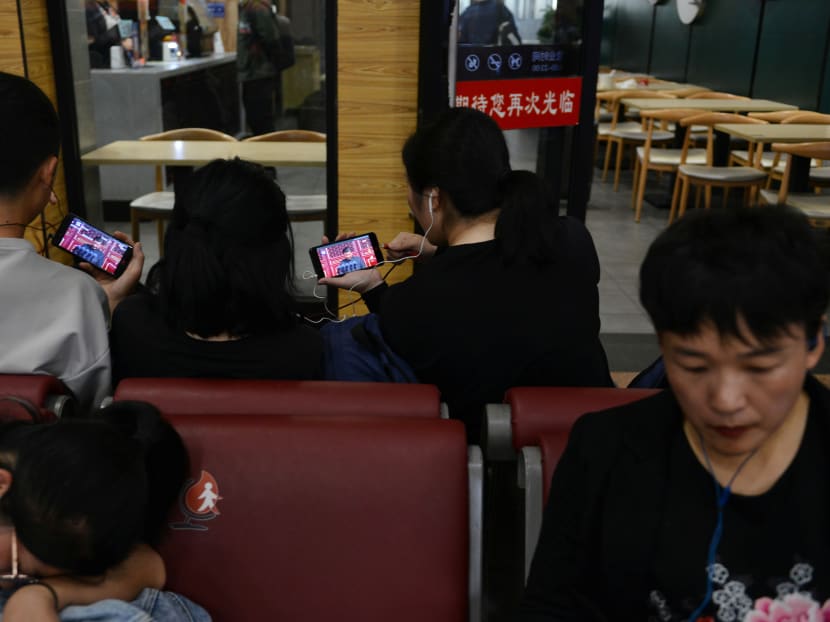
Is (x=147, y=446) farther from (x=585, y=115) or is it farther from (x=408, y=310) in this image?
(x=585, y=115)

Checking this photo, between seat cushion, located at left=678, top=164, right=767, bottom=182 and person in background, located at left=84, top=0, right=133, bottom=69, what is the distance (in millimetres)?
3727

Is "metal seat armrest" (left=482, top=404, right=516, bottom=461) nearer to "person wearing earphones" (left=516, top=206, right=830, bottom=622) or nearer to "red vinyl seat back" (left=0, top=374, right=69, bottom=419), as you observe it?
"person wearing earphones" (left=516, top=206, right=830, bottom=622)

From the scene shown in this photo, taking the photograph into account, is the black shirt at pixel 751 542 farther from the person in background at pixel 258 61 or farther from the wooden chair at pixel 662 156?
the wooden chair at pixel 662 156

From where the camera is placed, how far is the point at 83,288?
5.04 feet

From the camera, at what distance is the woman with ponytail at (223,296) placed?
1.48 metres

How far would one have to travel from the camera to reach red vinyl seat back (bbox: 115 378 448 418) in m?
1.31

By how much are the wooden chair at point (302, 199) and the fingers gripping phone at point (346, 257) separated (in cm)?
177

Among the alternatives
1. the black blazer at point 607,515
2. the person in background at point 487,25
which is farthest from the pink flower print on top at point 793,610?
the person in background at point 487,25

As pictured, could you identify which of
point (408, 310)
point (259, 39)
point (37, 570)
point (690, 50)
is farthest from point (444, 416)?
point (690, 50)

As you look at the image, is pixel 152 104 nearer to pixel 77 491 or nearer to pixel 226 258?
pixel 226 258

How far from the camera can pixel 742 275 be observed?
823 mm

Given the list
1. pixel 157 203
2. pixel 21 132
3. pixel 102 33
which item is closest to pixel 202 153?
pixel 157 203

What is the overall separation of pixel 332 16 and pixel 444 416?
6.48 feet

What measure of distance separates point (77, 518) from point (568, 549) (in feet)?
1.98
